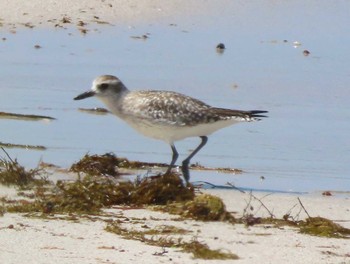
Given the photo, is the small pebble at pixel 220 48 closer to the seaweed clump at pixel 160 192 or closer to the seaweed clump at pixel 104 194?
the seaweed clump at pixel 104 194

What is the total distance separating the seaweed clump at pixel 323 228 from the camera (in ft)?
24.0

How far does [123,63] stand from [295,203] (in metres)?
5.66

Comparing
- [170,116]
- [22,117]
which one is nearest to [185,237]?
[170,116]

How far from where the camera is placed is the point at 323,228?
24.1 ft

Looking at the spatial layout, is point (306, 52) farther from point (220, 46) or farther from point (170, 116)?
point (170, 116)

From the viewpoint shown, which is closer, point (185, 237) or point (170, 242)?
point (170, 242)

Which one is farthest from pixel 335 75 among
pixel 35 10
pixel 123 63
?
pixel 35 10

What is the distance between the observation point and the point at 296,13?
17297mm

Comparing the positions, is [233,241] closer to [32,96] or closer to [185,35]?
[32,96]

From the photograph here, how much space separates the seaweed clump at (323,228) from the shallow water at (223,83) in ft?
4.91

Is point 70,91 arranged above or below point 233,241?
above

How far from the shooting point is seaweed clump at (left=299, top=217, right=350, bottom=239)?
7309 mm

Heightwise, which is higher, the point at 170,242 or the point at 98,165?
the point at 98,165

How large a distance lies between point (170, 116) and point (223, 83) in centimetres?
375
